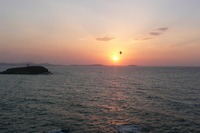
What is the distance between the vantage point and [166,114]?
22.7 meters

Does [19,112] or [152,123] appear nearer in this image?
[152,123]

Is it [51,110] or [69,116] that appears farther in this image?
[51,110]

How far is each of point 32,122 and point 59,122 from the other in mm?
3322

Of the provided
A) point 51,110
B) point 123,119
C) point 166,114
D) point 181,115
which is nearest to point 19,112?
point 51,110

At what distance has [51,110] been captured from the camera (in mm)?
23922

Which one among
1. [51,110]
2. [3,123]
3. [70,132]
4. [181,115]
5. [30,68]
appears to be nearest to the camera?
[70,132]

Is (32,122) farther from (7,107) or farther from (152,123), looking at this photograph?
(152,123)

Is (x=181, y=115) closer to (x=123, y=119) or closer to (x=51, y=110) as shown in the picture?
(x=123, y=119)

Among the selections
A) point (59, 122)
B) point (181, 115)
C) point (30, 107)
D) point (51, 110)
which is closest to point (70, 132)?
point (59, 122)

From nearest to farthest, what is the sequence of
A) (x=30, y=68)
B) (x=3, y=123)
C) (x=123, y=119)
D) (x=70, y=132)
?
(x=70, y=132)
(x=3, y=123)
(x=123, y=119)
(x=30, y=68)

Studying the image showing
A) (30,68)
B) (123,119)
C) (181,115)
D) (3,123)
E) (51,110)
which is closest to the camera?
(3,123)

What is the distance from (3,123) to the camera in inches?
736

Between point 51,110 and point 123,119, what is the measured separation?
36.6 feet

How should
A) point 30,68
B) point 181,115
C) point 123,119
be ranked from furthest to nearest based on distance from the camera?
point 30,68
point 181,115
point 123,119
